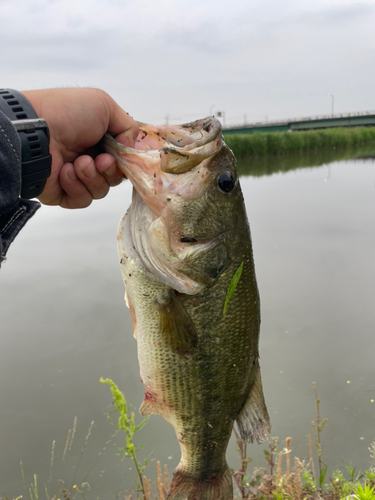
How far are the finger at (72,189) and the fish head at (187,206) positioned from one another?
0.35 meters

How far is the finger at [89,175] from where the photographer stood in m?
1.72

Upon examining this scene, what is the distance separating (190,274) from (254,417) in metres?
0.74

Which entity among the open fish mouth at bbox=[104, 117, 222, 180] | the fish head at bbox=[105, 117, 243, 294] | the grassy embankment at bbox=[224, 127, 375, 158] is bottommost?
the grassy embankment at bbox=[224, 127, 375, 158]

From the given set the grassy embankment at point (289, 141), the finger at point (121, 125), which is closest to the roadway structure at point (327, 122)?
the grassy embankment at point (289, 141)

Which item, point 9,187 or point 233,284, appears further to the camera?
point 233,284

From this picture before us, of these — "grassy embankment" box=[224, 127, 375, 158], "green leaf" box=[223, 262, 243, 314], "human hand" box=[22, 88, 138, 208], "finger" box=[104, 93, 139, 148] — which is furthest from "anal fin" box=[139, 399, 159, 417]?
"grassy embankment" box=[224, 127, 375, 158]

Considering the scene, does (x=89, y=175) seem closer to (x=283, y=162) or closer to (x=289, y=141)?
(x=283, y=162)

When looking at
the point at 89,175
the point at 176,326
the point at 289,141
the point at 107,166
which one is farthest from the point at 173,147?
the point at 289,141

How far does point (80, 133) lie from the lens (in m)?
1.73

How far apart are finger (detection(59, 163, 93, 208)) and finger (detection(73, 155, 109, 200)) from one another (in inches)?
1.4

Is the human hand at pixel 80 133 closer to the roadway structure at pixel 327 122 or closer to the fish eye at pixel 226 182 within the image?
the fish eye at pixel 226 182

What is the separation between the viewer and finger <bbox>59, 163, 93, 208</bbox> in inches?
72.2

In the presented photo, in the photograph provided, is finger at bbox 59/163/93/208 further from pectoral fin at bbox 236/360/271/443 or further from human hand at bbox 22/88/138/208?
pectoral fin at bbox 236/360/271/443

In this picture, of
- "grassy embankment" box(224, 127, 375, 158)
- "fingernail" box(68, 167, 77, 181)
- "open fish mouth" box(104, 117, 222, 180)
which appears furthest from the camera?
"grassy embankment" box(224, 127, 375, 158)
